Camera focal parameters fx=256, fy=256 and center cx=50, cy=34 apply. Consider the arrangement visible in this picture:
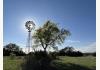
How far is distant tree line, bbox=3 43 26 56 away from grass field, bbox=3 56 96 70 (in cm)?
5

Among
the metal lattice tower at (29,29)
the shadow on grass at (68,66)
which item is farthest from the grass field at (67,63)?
the metal lattice tower at (29,29)

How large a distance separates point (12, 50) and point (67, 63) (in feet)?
1.90

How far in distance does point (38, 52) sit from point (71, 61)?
0.35 m

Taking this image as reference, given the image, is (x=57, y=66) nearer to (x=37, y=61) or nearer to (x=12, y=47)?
(x=37, y=61)

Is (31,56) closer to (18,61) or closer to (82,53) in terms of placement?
(18,61)

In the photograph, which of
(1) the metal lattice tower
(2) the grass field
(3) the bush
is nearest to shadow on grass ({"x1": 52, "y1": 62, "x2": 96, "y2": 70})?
(2) the grass field

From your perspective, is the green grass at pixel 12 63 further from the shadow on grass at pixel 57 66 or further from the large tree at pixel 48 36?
the large tree at pixel 48 36

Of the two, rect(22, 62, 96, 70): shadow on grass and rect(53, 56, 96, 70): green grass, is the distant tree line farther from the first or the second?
rect(53, 56, 96, 70): green grass

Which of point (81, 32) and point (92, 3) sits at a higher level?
point (92, 3)

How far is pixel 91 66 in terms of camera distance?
260 cm

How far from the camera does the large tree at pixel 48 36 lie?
261cm

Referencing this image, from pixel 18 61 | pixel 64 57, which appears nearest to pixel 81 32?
pixel 64 57

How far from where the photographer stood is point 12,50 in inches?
103

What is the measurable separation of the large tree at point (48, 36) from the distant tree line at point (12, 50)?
6.8 inches
